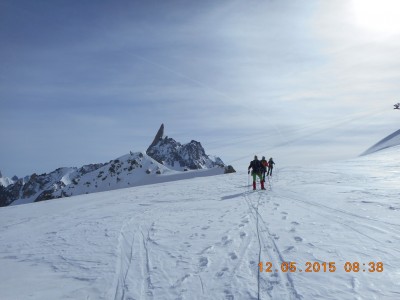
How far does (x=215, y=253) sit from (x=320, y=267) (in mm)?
2669

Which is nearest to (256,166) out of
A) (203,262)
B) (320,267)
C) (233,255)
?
(233,255)

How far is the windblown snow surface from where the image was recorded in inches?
250

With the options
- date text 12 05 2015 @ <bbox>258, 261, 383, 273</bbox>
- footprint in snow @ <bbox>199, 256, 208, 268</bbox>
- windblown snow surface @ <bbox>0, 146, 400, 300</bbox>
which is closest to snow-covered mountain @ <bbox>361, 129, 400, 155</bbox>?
windblown snow surface @ <bbox>0, 146, 400, 300</bbox>

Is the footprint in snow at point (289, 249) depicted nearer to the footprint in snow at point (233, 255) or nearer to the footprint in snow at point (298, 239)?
the footprint in snow at point (298, 239)

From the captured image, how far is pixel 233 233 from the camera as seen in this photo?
10367mm

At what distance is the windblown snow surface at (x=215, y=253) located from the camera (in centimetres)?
636

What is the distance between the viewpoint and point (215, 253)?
848cm

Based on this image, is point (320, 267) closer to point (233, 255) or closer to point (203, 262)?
point (233, 255)

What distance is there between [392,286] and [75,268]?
283 inches

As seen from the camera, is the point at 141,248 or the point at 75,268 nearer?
the point at 75,268

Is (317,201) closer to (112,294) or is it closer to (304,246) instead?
(304,246)

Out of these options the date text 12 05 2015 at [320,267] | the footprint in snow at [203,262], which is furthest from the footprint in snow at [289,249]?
the footprint in snow at [203,262]

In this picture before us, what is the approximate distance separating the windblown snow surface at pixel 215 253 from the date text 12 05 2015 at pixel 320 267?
5 centimetres

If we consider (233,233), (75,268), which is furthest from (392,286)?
(75,268)
